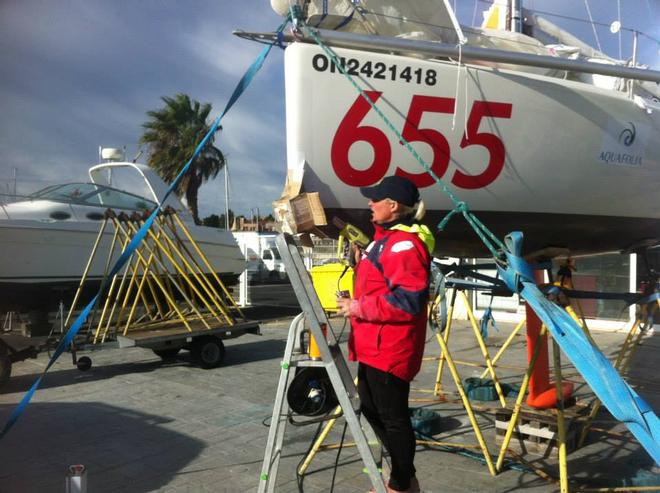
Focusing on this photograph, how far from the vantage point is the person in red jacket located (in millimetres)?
2391

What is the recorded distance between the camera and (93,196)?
9.50 metres

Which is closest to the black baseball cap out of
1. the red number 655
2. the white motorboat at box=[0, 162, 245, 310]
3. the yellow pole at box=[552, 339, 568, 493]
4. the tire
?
the red number 655

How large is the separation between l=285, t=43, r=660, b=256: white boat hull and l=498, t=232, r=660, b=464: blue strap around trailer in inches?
41.5

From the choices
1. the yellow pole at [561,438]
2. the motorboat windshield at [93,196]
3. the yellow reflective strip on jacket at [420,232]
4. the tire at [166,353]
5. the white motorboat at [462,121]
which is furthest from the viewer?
the motorboat windshield at [93,196]

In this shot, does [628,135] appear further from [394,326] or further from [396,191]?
[394,326]

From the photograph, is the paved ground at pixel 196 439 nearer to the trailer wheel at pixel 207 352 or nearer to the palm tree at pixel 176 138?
the trailer wheel at pixel 207 352

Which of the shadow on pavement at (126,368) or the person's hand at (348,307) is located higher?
the person's hand at (348,307)

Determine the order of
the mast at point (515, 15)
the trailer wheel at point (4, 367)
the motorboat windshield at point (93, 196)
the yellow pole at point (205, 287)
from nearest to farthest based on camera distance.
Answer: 1. the mast at point (515, 15)
2. the trailer wheel at point (4, 367)
3. the yellow pole at point (205, 287)
4. the motorboat windshield at point (93, 196)

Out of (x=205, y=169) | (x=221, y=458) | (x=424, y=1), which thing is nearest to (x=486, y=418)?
(x=221, y=458)

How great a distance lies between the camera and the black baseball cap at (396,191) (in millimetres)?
2645

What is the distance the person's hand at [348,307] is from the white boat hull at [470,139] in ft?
4.01

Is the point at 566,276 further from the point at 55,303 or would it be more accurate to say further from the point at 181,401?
the point at 55,303

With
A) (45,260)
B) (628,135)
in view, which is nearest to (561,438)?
(628,135)

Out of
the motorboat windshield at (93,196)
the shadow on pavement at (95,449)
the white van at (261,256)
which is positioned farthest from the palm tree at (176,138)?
the shadow on pavement at (95,449)
